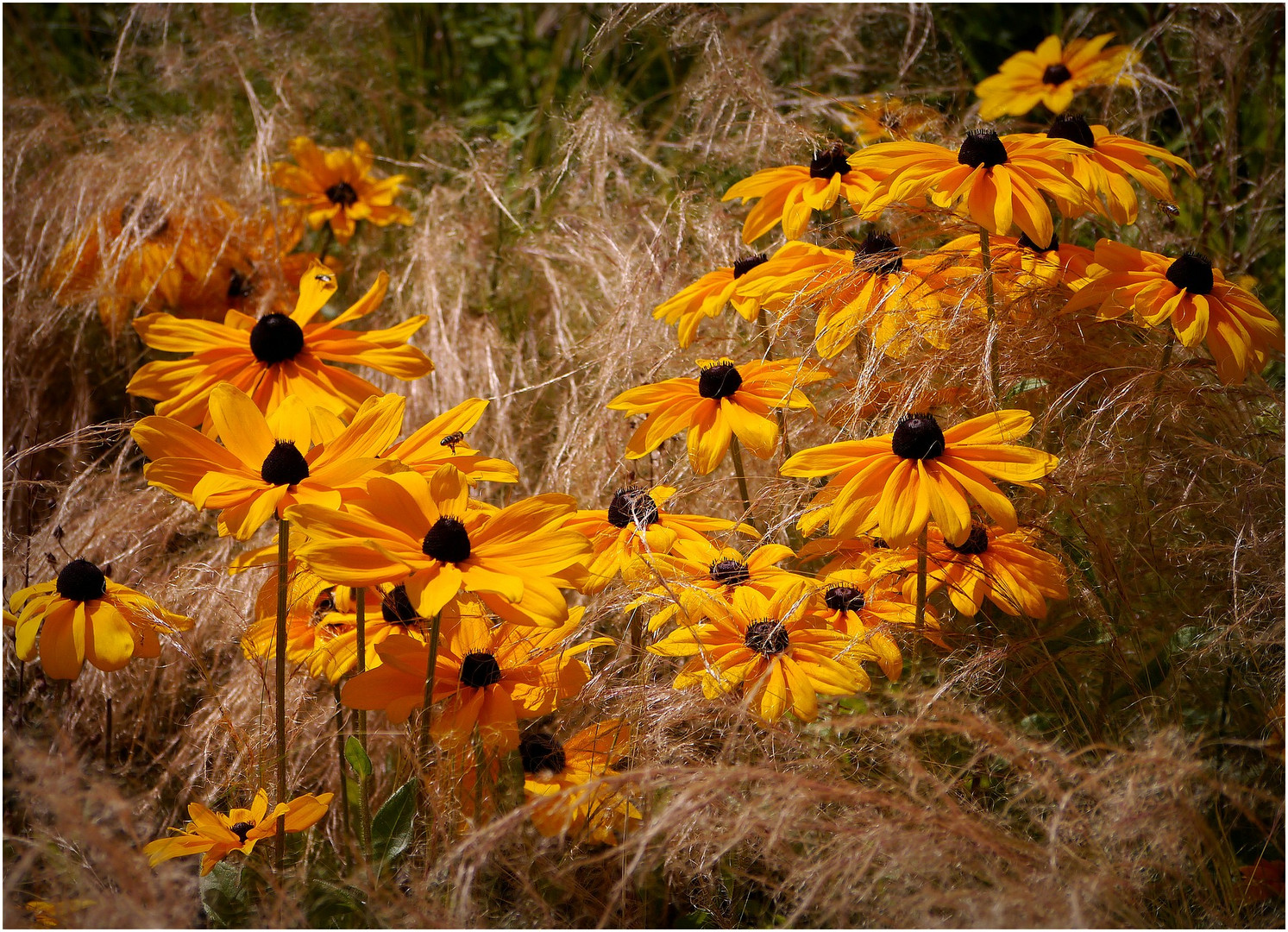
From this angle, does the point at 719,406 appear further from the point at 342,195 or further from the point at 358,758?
the point at 342,195

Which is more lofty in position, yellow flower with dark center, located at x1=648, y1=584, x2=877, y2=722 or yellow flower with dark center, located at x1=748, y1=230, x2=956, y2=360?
yellow flower with dark center, located at x1=748, y1=230, x2=956, y2=360

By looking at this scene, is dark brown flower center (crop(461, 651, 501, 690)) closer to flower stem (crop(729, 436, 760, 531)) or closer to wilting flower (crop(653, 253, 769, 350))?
flower stem (crop(729, 436, 760, 531))

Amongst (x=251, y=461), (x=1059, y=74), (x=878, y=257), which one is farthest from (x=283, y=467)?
(x=1059, y=74)

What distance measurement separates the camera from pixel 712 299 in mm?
1408

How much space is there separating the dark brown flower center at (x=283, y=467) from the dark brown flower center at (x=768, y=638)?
19.2 inches

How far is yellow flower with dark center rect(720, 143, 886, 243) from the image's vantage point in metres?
1.37

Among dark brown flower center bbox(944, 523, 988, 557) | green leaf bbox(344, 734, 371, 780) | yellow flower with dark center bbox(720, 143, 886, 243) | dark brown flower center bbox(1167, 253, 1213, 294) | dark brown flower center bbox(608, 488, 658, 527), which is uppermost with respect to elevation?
yellow flower with dark center bbox(720, 143, 886, 243)

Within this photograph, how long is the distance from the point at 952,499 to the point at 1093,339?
572 mm

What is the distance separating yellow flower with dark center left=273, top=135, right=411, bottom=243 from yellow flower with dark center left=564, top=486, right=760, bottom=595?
1.29 m

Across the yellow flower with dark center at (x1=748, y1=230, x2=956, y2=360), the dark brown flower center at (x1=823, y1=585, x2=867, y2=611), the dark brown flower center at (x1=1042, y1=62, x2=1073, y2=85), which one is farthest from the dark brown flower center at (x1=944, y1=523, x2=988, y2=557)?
the dark brown flower center at (x1=1042, y1=62, x2=1073, y2=85)

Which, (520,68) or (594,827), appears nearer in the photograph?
(594,827)

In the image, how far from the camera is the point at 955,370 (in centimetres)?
132

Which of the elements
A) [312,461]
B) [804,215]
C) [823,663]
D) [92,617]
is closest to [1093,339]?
[804,215]

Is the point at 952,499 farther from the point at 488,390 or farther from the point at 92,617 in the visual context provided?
the point at 488,390
